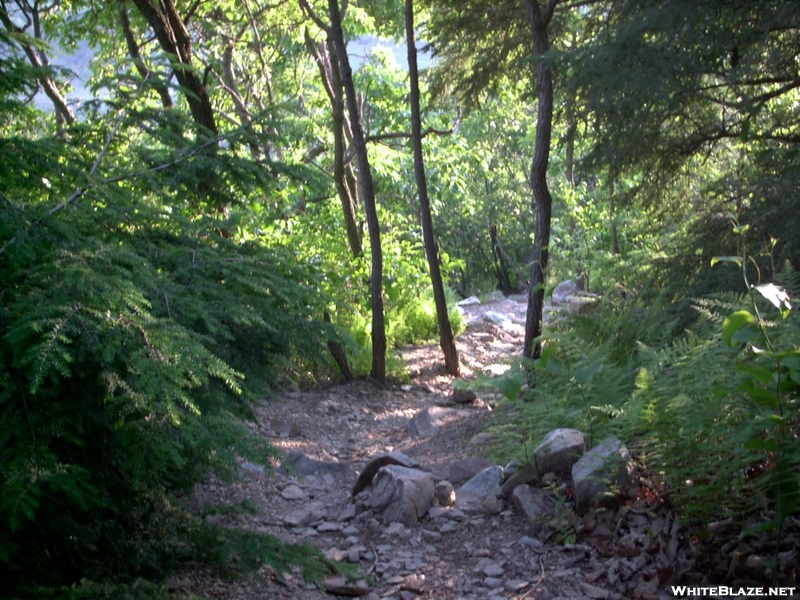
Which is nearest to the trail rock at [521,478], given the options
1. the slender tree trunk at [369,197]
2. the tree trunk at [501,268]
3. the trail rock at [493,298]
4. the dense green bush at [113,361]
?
the dense green bush at [113,361]

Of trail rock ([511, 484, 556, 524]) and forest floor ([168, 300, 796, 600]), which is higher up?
Answer: trail rock ([511, 484, 556, 524])

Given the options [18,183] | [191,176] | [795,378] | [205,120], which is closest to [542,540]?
[795,378]

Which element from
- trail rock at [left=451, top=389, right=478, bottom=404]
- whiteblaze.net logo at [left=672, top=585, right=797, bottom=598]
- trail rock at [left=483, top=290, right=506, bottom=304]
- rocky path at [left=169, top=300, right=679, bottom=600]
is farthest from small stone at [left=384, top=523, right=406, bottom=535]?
trail rock at [left=483, top=290, right=506, bottom=304]

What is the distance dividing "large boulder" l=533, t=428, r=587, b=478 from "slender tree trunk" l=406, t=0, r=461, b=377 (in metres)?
4.98

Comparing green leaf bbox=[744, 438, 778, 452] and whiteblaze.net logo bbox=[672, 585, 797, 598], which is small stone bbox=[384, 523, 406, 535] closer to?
whiteblaze.net logo bbox=[672, 585, 797, 598]

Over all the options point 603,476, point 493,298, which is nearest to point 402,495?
point 603,476

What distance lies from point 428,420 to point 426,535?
3.16m

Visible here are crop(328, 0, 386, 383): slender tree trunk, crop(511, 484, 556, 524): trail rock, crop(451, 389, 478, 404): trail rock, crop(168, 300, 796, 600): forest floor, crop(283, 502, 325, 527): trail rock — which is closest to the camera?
crop(168, 300, 796, 600): forest floor

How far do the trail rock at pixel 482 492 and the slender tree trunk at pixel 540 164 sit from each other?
2.67 metres

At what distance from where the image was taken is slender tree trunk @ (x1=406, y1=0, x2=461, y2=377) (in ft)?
29.4

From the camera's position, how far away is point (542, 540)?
153 inches

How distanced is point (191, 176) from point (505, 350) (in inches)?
318

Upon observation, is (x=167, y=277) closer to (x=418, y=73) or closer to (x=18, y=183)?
(x=18, y=183)

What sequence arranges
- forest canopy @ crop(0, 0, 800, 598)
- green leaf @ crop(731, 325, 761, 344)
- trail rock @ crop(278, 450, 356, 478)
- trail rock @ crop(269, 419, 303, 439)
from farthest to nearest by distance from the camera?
trail rock @ crop(269, 419, 303, 439) < trail rock @ crop(278, 450, 356, 478) < green leaf @ crop(731, 325, 761, 344) < forest canopy @ crop(0, 0, 800, 598)
